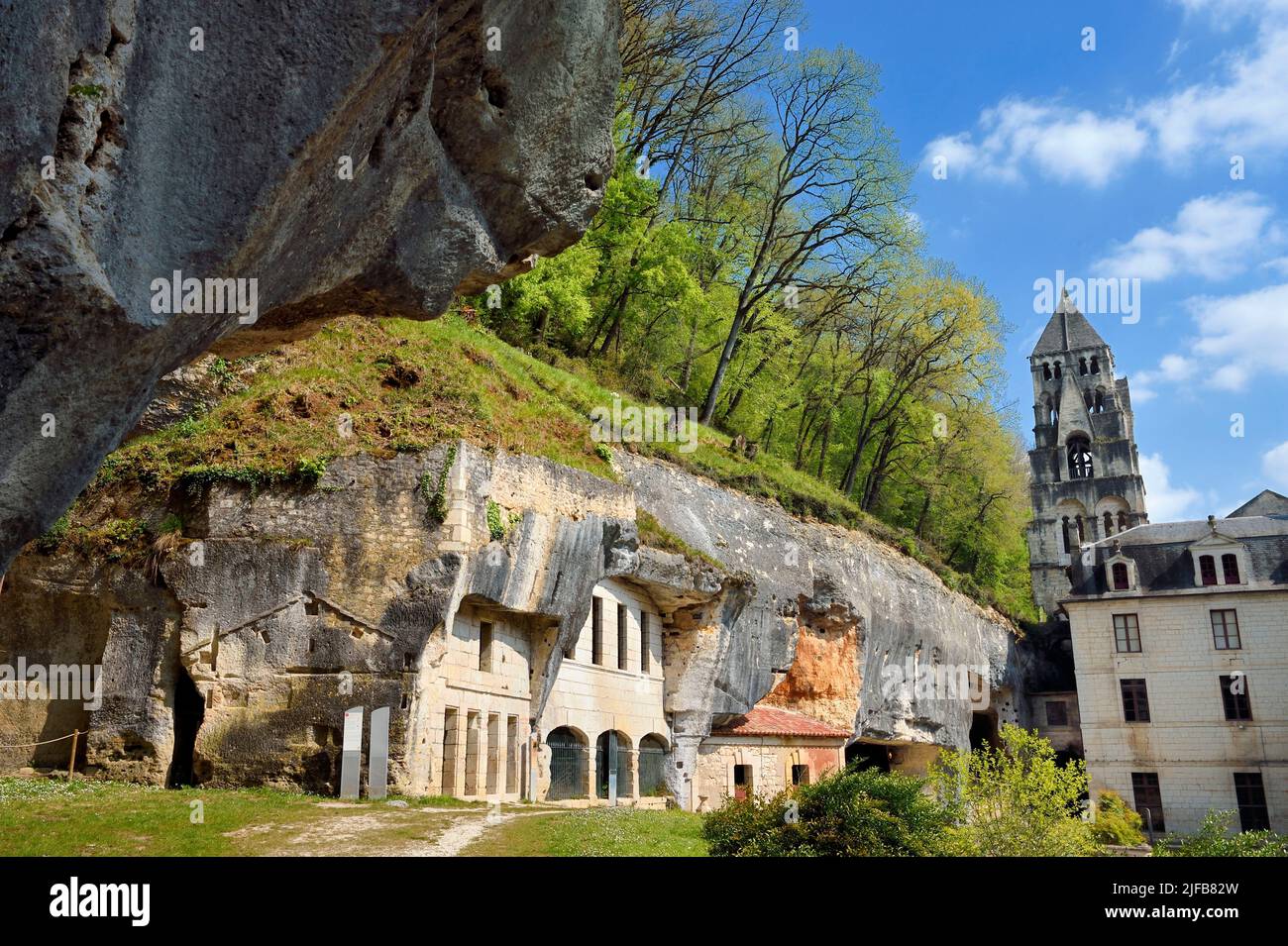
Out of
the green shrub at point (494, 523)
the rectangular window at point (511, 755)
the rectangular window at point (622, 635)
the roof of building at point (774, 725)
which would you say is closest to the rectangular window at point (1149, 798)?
the roof of building at point (774, 725)

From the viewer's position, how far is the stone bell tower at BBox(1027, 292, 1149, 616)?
5778 centimetres

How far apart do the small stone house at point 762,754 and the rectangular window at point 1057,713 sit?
1976 cm

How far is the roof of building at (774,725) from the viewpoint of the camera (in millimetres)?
28250

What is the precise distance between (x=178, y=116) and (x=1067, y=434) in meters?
60.2

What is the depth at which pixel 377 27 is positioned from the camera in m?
6.33

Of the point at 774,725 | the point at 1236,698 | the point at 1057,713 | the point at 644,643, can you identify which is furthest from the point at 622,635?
the point at 1057,713

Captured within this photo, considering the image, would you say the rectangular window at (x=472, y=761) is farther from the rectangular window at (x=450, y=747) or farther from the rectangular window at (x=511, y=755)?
the rectangular window at (x=511, y=755)

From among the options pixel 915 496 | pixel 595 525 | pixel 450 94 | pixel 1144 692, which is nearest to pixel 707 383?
pixel 915 496

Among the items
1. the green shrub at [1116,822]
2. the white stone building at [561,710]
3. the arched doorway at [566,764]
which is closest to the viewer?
the white stone building at [561,710]

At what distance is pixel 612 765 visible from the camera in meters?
24.2

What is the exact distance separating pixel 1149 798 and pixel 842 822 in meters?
33.3

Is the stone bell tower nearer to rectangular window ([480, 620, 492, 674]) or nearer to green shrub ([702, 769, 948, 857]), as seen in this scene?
rectangular window ([480, 620, 492, 674])

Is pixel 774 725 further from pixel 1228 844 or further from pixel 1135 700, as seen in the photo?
pixel 1135 700

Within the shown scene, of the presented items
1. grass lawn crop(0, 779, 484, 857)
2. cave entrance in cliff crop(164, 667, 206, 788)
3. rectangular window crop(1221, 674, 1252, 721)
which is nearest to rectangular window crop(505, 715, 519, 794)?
grass lawn crop(0, 779, 484, 857)
